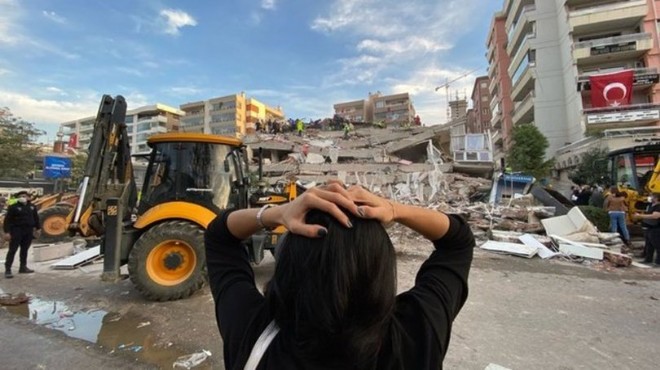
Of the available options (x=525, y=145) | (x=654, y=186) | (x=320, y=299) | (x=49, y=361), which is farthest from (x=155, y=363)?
(x=525, y=145)

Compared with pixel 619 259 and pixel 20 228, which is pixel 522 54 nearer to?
pixel 619 259

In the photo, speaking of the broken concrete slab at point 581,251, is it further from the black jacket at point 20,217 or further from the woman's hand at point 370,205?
the black jacket at point 20,217

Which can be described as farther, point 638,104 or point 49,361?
point 638,104

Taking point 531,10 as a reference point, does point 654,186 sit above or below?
below

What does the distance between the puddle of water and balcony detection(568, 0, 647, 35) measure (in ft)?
111

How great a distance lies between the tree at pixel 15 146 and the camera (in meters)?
25.0

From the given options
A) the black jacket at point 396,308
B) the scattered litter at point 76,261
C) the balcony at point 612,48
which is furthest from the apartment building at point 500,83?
the black jacket at point 396,308

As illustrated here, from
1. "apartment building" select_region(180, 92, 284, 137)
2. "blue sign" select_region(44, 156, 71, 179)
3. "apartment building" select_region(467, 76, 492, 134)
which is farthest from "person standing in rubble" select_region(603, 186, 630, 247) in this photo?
"apartment building" select_region(467, 76, 492, 134)

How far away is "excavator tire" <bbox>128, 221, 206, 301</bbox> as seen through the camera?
511 cm

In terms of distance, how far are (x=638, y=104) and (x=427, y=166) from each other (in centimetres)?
1514

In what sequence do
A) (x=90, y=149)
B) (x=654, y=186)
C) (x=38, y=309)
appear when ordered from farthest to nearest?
(x=654, y=186)
(x=90, y=149)
(x=38, y=309)

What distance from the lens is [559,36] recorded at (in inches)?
1195

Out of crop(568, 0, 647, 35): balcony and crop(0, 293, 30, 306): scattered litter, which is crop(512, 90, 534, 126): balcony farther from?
crop(0, 293, 30, 306): scattered litter

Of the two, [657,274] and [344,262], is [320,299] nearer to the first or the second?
[344,262]
